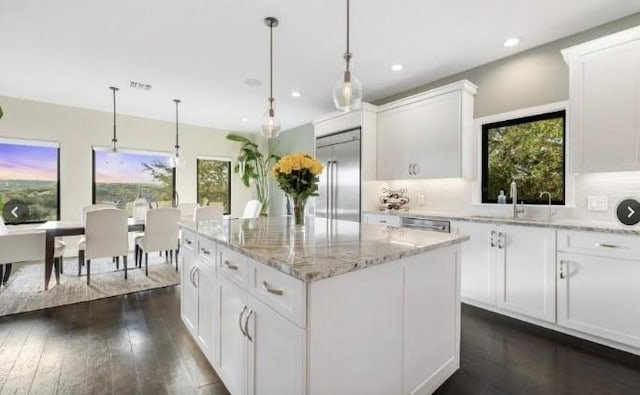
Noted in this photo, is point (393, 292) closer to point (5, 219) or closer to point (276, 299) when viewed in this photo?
point (276, 299)

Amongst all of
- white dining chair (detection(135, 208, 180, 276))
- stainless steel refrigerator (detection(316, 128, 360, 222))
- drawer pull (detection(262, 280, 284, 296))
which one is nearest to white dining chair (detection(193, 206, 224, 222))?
white dining chair (detection(135, 208, 180, 276))

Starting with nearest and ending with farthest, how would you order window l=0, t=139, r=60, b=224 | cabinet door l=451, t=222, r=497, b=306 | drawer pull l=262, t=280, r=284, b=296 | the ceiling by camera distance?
1. drawer pull l=262, t=280, r=284, b=296
2. the ceiling
3. cabinet door l=451, t=222, r=497, b=306
4. window l=0, t=139, r=60, b=224

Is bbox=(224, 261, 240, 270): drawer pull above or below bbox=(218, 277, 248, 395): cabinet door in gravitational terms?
above

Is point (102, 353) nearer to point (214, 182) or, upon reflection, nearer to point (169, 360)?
point (169, 360)

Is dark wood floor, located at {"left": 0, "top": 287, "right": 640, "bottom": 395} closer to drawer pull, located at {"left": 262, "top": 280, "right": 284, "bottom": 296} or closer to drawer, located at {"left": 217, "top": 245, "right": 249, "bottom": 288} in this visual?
drawer, located at {"left": 217, "top": 245, "right": 249, "bottom": 288}

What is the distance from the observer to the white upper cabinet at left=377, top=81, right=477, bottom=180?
3453mm

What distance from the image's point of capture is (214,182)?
693cm

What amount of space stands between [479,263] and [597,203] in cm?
113

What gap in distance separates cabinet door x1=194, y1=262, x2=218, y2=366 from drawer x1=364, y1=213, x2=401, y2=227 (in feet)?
6.95

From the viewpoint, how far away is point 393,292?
1.42 meters

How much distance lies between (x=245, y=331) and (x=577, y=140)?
302cm

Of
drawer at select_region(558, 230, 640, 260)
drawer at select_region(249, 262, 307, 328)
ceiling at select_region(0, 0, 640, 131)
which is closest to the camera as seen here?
drawer at select_region(249, 262, 307, 328)

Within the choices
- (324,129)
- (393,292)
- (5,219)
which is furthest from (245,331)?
(5,219)

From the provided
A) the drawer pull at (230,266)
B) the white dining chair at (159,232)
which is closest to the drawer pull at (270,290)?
the drawer pull at (230,266)
